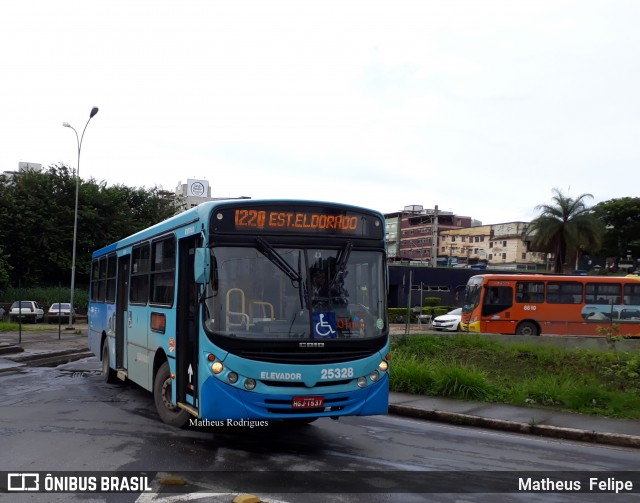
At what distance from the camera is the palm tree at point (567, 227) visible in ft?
185

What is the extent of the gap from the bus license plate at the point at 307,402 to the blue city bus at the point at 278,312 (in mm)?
12

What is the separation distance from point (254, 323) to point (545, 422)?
5524 millimetres

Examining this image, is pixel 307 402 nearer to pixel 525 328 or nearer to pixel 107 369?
pixel 107 369

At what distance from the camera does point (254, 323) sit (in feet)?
26.1

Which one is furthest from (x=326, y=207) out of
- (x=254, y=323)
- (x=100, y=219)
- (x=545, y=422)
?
(x=100, y=219)

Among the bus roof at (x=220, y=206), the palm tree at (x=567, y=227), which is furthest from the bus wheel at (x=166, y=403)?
the palm tree at (x=567, y=227)

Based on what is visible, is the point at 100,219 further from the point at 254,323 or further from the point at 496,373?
the point at 254,323

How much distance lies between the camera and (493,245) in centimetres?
12394

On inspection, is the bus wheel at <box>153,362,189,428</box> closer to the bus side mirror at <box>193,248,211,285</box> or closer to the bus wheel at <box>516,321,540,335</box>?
the bus side mirror at <box>193,248,211,285</box>

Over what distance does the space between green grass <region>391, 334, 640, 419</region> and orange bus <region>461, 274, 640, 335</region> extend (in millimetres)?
13756

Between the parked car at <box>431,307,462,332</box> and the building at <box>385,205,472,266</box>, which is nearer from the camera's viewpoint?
the parked car at <box>431,307,462,332</box>

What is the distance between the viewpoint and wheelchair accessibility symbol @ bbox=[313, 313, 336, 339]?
8.10 meters

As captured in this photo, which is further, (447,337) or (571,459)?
(447,337)

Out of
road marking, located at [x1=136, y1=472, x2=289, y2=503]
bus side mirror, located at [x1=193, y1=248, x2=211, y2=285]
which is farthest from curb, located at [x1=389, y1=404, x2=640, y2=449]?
road marking, located at [x1=136, y1=472, x2=289, y2=503]
